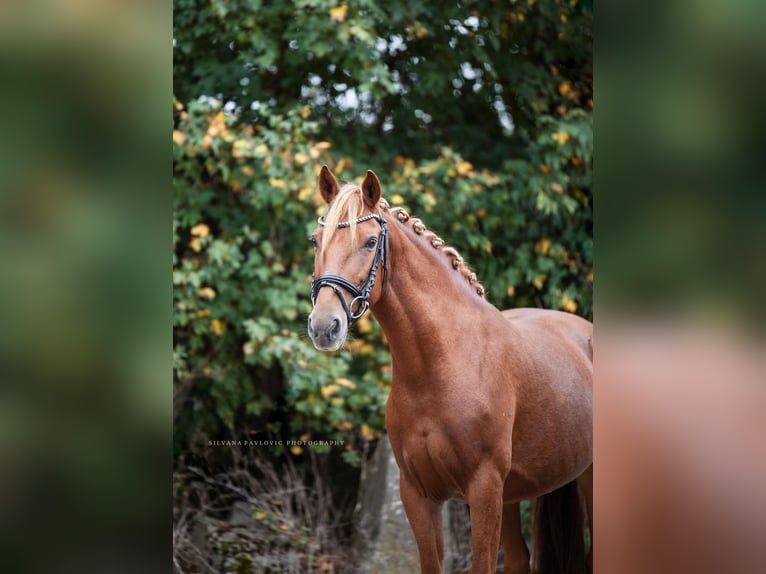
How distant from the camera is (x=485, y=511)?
2816mm

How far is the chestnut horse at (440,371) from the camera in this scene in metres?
2.66

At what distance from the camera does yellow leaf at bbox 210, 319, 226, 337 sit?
3.64m

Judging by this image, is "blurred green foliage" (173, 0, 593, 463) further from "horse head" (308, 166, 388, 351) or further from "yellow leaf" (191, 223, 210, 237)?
"horse head" (308, 166, 388, 351)

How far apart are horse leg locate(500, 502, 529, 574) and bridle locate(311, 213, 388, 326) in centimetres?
121

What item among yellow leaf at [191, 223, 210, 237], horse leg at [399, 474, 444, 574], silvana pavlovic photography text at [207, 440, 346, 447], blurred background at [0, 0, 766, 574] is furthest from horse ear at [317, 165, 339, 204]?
blurred background at [0, 0, 766, 574]

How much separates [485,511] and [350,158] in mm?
1630
